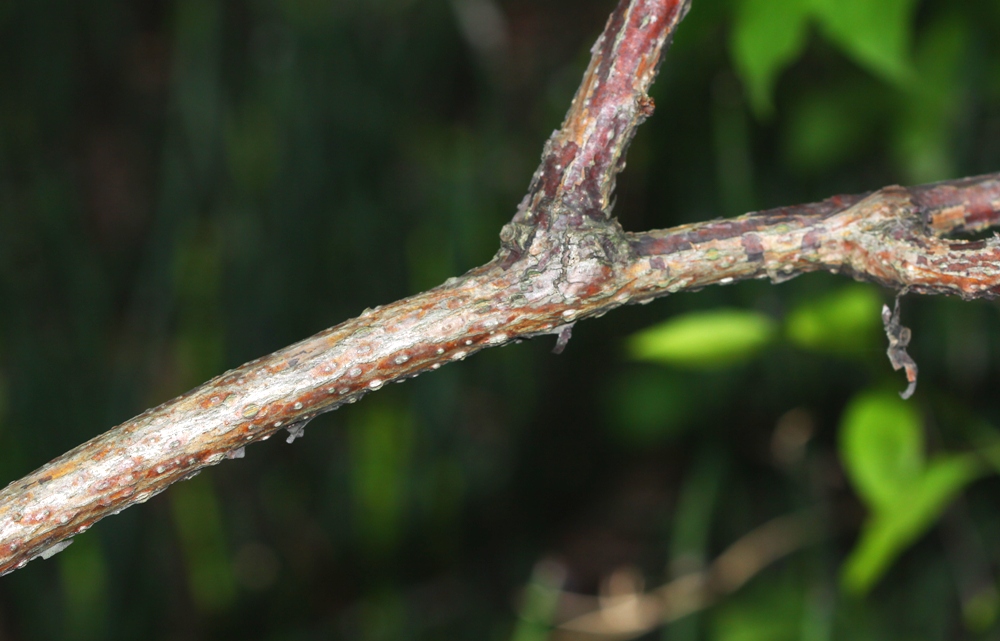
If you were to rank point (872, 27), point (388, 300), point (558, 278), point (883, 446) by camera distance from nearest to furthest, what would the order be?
1. point (558, 278)
2. point (872, 27)
3. point (883, 446)
4. point (388, 300)

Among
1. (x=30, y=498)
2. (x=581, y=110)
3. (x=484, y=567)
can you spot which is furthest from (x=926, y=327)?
(x=30, y=498)

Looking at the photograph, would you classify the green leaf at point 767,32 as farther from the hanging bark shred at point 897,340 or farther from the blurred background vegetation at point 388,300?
the blurred background vegetation at point 388,300

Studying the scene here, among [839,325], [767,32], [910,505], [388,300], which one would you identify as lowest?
[910,505]

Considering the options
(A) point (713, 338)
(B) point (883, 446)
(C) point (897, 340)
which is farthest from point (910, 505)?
(C) point (897, 340)

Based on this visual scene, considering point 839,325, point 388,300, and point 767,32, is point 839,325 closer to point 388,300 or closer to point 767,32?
point 767,32

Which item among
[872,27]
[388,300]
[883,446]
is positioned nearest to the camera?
[872,27]

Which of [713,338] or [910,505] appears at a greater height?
[713,338]

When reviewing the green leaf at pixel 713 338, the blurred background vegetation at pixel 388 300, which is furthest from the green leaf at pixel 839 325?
the blurred background vegetation at pixel 388 300
